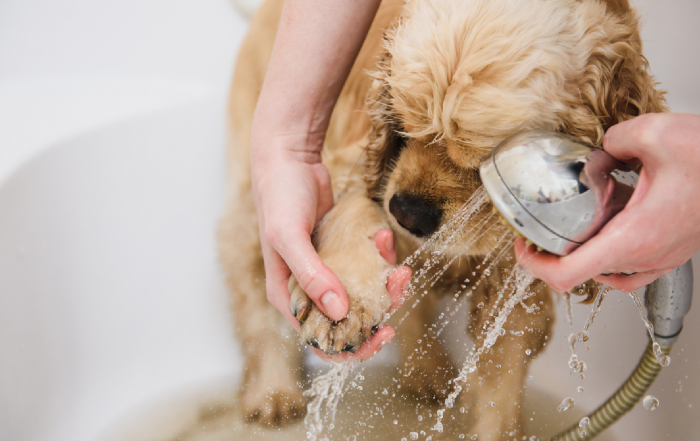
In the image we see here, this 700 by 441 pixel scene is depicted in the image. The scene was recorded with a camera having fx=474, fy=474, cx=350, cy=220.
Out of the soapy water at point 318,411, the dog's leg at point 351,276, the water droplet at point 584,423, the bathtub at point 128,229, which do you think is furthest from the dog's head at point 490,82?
the soapy water at point 318,411

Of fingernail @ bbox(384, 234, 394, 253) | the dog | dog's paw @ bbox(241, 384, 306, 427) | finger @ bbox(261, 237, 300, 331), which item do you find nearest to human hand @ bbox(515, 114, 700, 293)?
the dog

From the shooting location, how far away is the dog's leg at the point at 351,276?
761 mm

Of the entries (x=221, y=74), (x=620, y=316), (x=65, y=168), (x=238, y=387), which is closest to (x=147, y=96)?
(x=221, y=74)

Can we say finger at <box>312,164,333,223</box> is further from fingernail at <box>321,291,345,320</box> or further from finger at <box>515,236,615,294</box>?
finger at <box>515,236,615,294</box>

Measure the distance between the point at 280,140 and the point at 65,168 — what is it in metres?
0.73

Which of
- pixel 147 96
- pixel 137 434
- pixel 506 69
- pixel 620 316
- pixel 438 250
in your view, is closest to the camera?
pixel 506 69

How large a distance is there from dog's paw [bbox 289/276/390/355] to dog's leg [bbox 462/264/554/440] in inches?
17.0

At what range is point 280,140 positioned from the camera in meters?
0.91

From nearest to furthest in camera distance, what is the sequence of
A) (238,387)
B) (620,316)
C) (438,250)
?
(438,250) < (620,316) < (238,387)

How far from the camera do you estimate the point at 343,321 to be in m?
0.76

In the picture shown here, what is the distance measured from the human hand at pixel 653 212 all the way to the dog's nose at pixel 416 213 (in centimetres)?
28

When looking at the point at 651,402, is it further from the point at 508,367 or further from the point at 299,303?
the point at 299,303

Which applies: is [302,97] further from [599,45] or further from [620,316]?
[620,316]

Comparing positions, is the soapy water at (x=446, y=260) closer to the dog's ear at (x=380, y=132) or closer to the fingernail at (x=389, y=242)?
the fingernail at (x=389, y=242)
